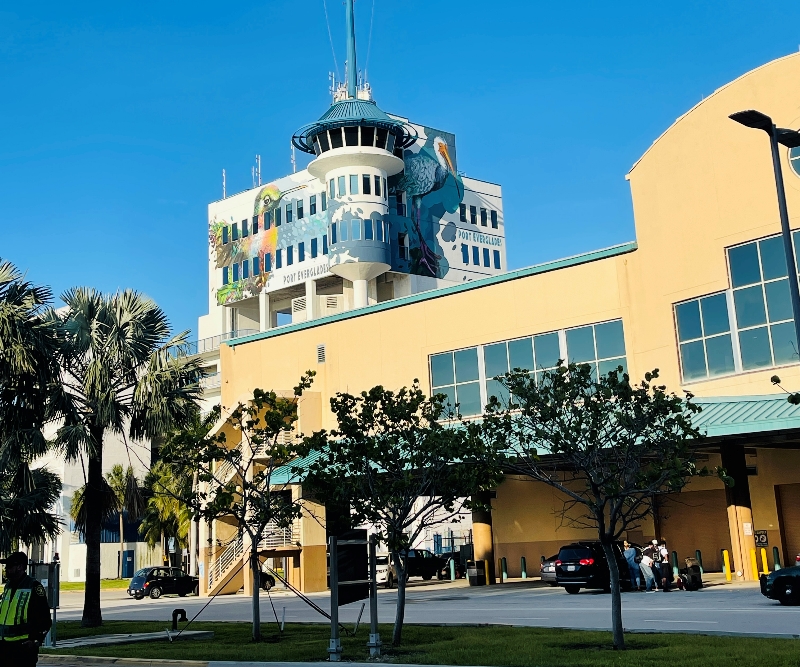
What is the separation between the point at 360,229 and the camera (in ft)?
281

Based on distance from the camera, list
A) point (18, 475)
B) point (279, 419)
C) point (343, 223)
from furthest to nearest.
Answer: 1. point (343, 223)
2. point (18, 475)
3. point (279, 419)

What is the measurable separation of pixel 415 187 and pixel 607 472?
255ft

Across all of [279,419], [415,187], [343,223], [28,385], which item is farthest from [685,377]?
[415,187]

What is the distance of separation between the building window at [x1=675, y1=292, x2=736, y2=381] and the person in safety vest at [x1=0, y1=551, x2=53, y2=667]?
2747cm

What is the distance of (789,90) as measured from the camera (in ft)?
106

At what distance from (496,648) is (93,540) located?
14966 millimetres

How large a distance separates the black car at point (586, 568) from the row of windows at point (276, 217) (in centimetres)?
6511

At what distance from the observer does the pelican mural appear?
9281cm

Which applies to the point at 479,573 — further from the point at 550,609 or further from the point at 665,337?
the point at 550,609

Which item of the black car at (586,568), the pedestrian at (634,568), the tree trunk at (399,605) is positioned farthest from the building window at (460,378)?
the tree trunk at (399,605)

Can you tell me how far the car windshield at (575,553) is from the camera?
106 ft

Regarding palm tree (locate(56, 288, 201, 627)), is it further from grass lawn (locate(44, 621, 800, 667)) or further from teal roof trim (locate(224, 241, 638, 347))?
teal roof trim (locate(224, 241, 638, 347))

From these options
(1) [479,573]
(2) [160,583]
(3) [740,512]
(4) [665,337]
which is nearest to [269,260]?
(2) [160,583]

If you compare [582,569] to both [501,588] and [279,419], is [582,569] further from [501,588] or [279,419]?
[279,419]
